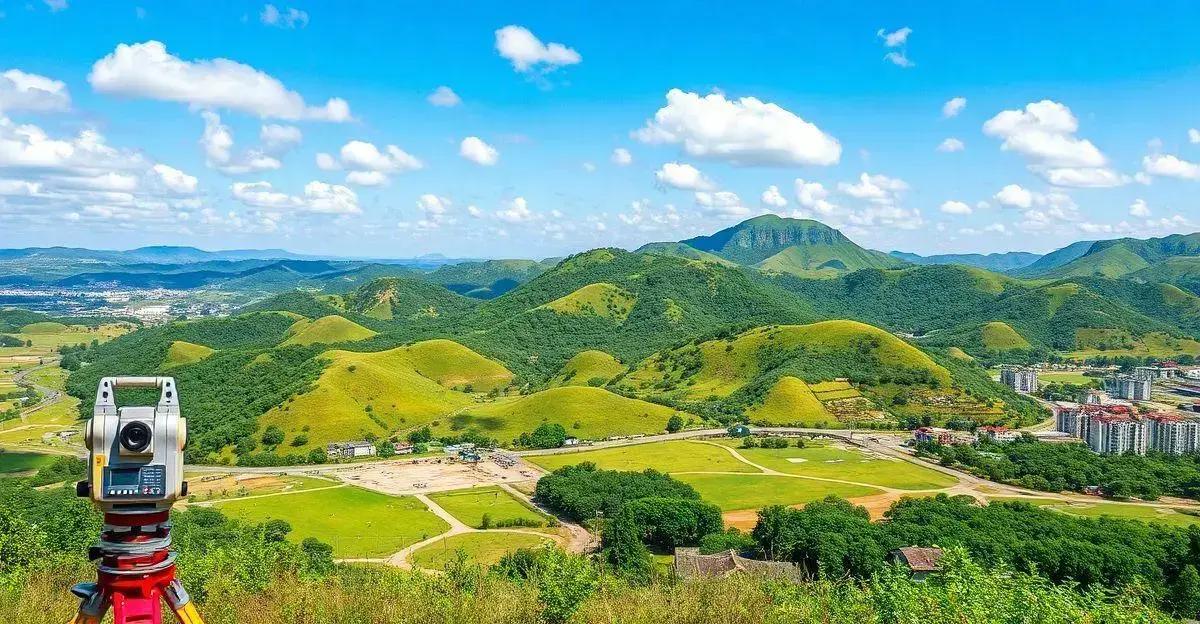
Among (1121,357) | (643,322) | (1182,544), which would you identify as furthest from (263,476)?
(1121,357)

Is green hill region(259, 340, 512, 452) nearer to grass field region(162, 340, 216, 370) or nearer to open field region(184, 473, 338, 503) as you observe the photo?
open field region(184, 473, 338, 503)

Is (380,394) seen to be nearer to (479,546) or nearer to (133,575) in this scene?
(479,546)

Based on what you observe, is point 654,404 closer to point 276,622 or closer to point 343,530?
point 343,530

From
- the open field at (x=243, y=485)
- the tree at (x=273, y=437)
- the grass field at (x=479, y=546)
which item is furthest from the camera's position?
the tree at (x=273, y=437)

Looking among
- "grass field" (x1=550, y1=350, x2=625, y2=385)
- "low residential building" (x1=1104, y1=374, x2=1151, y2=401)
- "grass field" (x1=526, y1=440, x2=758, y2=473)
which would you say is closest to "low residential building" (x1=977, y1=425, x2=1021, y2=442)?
"grass field" (x1=526, y1=440, x2=758, y2=473)

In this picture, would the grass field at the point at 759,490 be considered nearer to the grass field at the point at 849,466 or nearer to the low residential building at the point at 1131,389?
the grass field at the point at 849,466

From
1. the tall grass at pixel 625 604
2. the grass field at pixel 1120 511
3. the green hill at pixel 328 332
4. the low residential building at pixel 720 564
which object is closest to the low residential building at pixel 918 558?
the low residential building at pixel 720 564
